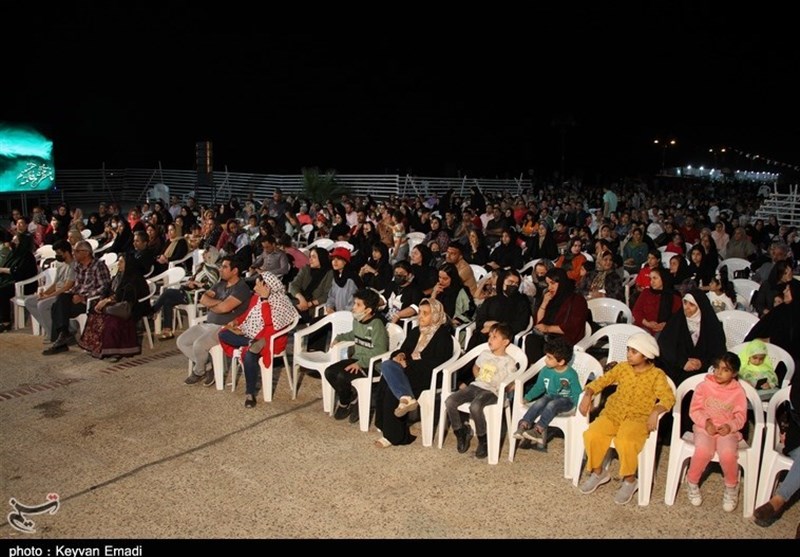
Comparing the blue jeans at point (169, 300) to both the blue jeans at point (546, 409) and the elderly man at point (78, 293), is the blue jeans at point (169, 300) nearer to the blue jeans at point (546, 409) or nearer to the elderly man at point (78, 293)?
the elderly man at point (78, 293)

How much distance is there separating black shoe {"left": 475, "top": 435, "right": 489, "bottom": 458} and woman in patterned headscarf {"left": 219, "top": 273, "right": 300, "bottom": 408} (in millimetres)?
2001

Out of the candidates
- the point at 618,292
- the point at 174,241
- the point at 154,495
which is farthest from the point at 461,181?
the point at 154,495

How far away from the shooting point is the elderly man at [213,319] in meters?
6.25

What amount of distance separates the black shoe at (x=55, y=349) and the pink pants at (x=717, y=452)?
6231mm

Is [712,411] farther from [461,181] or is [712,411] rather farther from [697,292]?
[461,181]

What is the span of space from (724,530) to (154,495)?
3245mm

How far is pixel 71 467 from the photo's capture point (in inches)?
181

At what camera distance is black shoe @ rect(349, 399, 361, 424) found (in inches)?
213

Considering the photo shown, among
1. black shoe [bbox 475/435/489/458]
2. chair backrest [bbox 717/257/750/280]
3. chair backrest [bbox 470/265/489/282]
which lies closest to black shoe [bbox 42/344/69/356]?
chair backrest [bbox 470/265/489/282]

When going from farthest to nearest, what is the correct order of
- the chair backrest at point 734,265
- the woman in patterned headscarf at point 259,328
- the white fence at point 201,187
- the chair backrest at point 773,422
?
1. the white fence at point 201,187
2. the chair backrest at point 734,265
3. the woman in patterned headscarf at point 259,328
4. the chair backrest at point 773,422

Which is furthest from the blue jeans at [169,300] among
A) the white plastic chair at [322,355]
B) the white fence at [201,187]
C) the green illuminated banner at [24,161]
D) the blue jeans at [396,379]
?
the white fence at [201,187]

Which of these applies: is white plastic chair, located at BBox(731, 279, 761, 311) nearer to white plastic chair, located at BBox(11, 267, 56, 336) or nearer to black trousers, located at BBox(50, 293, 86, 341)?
black trousers, located at BBox(50, 293, 86, 341)

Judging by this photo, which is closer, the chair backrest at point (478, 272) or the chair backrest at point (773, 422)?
the chair backrest at point (773, 422)

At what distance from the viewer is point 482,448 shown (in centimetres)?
476
